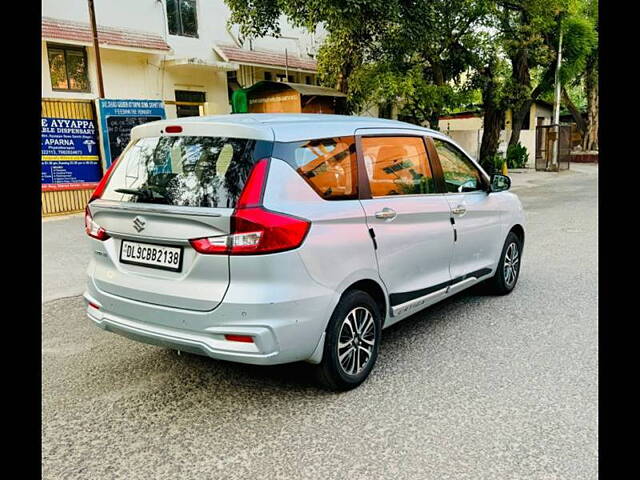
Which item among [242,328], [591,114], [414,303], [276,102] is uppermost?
[591,114]

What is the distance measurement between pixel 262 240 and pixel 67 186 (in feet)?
33.0

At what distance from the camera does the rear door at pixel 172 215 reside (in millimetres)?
3119

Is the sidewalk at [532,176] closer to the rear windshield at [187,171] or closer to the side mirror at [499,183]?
the side mirror at [499,183]

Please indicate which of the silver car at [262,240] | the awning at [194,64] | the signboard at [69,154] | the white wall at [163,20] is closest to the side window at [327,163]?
the silver car at [262,240]

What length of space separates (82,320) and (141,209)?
245 centimetres

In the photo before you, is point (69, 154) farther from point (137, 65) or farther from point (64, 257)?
point (137, 65)

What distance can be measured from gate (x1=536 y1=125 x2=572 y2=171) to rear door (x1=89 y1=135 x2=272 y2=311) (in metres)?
22.8

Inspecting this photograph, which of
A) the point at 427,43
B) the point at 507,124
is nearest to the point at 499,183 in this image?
the point at 427,43

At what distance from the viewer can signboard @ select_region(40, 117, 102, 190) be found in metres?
11.3

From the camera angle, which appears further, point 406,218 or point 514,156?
point 514,156

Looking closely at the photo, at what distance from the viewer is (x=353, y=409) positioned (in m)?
3.37

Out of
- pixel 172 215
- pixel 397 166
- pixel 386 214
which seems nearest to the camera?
pixel 172 215

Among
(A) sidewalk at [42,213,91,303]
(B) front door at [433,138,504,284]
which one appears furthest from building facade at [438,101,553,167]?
Result: (B) front door at [433,138,504,284]
